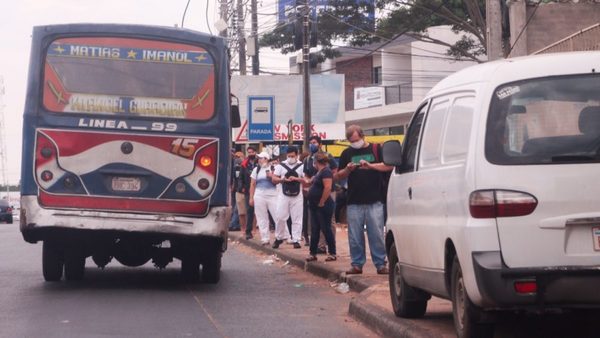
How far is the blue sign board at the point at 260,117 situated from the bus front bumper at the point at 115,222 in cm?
1758

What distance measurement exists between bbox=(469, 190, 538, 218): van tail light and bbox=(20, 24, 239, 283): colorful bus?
671 cm

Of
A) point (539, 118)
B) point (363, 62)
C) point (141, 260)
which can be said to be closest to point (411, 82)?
point (363, 62)

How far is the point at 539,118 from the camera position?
7.37 m

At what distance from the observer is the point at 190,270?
15.5 m

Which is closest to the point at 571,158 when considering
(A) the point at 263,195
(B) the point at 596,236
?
(B) the point at 596,236

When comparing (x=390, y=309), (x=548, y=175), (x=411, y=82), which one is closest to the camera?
(x=548, y=175)

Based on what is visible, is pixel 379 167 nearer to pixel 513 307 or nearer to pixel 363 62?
pixel 513 307

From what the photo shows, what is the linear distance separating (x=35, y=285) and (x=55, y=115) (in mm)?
2226

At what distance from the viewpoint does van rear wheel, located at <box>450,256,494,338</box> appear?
771 centimetres

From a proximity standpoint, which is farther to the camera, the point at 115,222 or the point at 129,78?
the point at 129,78

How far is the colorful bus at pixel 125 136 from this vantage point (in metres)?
13.4

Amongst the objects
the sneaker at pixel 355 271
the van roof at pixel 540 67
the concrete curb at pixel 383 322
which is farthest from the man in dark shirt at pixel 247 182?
the van roof at pixel 540 67

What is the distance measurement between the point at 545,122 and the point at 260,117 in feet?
80.5

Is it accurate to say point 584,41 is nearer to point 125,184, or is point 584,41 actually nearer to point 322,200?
point 322,200
